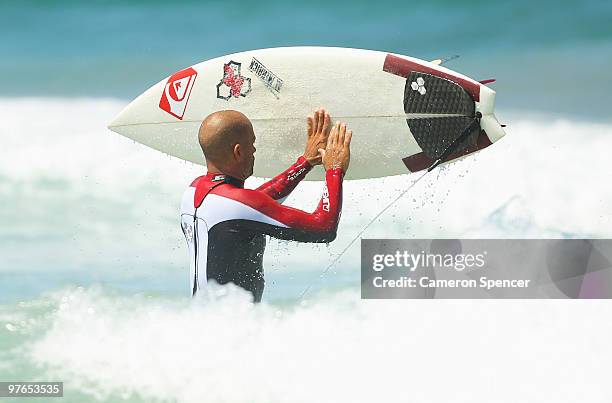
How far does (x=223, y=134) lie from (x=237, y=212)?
1.19 ft

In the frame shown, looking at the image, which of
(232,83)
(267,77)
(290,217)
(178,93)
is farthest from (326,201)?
(178,93)

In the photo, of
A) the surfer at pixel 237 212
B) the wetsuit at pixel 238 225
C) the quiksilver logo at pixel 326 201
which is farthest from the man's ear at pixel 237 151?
the quiksilver logo at pixel 326 201

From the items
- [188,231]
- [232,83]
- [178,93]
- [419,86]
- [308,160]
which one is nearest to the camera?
[188,231]

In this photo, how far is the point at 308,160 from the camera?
427cm

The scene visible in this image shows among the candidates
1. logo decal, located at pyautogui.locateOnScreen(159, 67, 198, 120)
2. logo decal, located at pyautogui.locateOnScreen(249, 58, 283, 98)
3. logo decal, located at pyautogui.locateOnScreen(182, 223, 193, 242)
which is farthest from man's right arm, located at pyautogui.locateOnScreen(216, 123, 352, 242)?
logo decal, located at pyautogui.locateOnScreen(159, 67, 198, 120)

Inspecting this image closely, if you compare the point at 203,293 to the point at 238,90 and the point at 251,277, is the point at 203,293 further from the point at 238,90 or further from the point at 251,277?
the point at 238,90

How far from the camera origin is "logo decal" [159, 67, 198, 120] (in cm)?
521

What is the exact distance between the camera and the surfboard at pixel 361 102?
16.3ft

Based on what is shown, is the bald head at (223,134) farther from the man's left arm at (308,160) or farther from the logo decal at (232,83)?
the logo decal at (232,83)

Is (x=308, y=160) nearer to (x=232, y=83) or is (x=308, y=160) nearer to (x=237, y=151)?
(x=237, y=151)

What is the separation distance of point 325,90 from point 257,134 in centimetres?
51

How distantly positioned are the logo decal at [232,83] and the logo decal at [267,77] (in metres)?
0.08

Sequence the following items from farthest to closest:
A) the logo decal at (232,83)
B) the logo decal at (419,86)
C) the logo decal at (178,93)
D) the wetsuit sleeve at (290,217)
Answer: the logo decal at (178,93), the logo decal at (232,83), the logo decal at (419,86), the wetsuit sleeve at (290,217)

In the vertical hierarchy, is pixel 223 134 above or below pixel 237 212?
above
